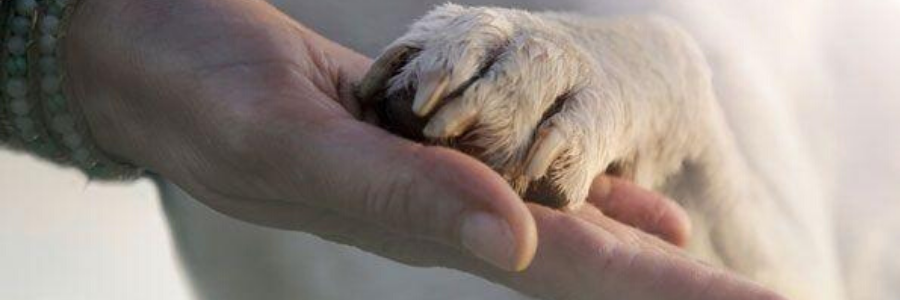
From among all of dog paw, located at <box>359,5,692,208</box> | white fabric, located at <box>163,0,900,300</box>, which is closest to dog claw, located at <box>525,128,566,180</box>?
dog paw, located at <box>359,5,692,208</box>

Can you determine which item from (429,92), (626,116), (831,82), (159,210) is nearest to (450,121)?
(429,92)

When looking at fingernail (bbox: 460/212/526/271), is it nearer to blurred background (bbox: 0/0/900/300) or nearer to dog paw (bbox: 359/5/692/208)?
dog paw (bbox: 359/5/692/208)

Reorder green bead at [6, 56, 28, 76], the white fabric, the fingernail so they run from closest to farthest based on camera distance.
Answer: the fingernail
green bead at [6, 56, 28, 76]
the white fabric

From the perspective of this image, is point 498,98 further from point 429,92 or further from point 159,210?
point 159,210

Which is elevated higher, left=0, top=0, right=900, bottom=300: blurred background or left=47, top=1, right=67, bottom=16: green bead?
left=47, top=1, right=67, bottom=16: green bead

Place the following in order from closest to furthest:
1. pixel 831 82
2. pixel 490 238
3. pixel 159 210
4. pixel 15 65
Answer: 1. pixel 490 238
2. pixel 15 65
3. pixel 831 82
4. pixel 159 210

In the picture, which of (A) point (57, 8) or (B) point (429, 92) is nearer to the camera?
(B) point (429, 92)

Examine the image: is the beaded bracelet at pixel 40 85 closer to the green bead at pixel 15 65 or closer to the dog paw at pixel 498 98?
the green bead at pixel 15 65
